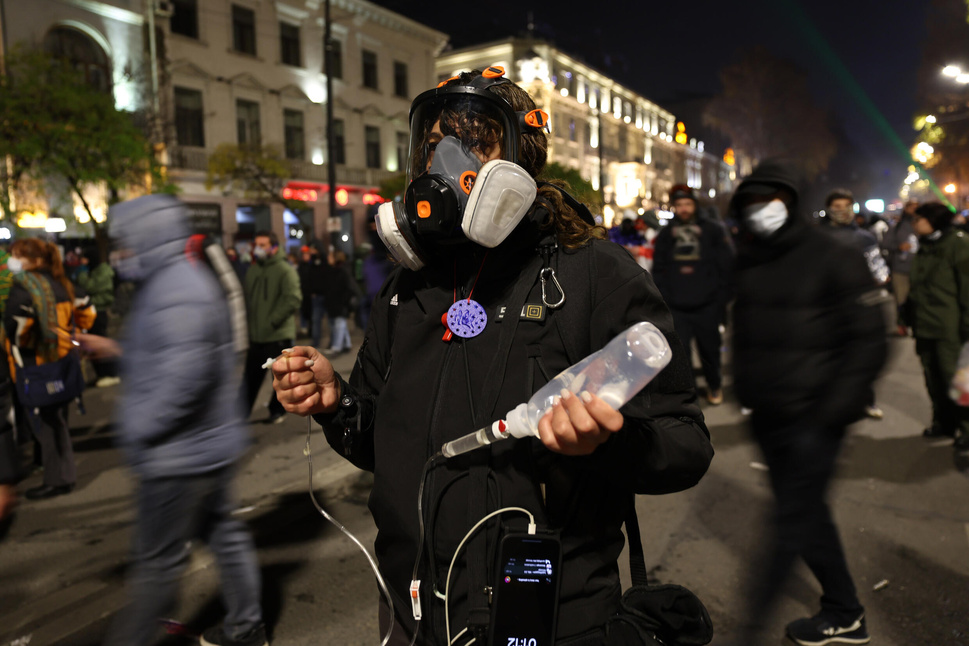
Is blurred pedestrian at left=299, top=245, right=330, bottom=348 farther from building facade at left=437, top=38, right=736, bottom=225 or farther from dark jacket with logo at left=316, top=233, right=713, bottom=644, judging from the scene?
building facade at left=437, top=38, right=736, bottom=225

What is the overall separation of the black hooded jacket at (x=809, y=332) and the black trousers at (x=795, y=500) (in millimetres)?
64

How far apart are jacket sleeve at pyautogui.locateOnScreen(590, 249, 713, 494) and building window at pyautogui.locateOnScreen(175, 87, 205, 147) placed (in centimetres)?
2555

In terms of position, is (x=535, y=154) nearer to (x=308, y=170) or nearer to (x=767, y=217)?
(x=767, y=217)

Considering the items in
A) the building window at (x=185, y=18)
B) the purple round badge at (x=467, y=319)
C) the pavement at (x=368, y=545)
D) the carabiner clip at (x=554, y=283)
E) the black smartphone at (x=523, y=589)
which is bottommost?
the pavement at (x=368, y=545)

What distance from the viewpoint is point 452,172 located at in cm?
157

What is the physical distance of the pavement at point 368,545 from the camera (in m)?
3.25

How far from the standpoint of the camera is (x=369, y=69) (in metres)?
31.5

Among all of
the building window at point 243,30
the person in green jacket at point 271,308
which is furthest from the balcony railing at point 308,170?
the person in green jacket at point 271,308

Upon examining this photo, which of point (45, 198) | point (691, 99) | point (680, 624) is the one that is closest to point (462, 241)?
point (680, 624)

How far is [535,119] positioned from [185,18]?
26.7 meters

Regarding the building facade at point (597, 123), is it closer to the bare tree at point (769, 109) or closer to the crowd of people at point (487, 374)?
the bare tree at point (769, 109)

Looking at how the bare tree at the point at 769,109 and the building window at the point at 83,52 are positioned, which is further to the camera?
the bare tree at the point at 769,109

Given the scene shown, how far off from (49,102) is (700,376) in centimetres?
1575

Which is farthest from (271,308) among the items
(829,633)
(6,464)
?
(829,633)
